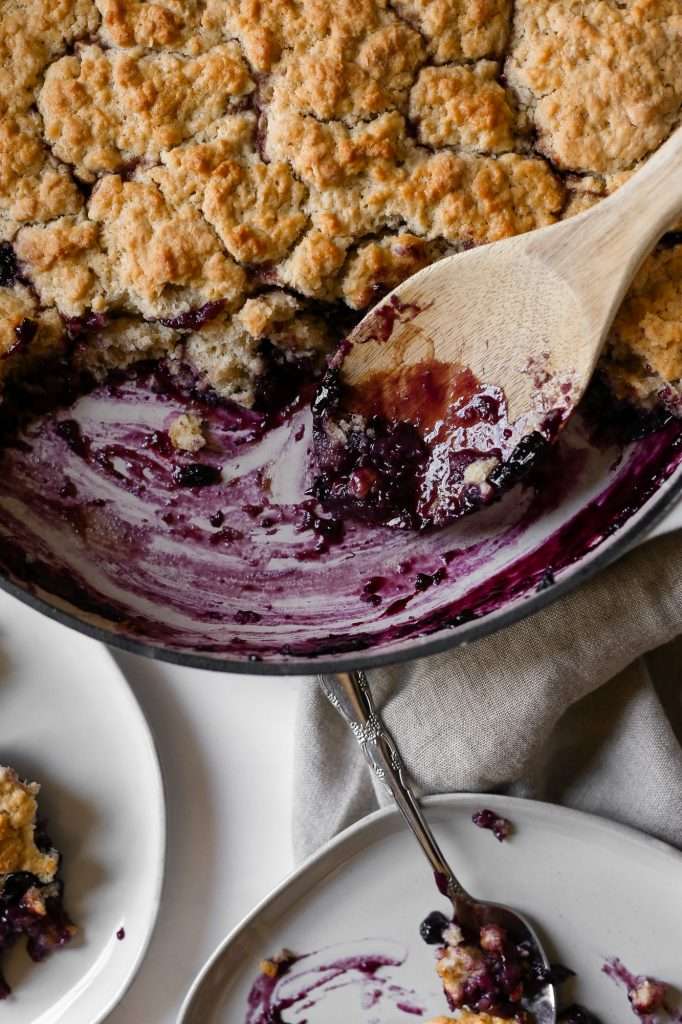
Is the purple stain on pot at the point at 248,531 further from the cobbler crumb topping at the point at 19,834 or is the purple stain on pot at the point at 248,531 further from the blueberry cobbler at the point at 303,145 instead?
the cobbler crumb topping at the point at 19,834

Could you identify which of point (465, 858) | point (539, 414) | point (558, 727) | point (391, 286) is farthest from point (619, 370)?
point (465, 858)

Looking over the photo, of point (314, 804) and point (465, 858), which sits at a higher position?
point (314, 804)

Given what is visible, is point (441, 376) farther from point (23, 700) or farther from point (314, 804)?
point (23, 700)

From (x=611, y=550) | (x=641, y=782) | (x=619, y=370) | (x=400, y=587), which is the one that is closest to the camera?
(x=611, y=550)

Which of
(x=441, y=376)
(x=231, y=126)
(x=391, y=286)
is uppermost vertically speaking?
(x=231, y=126)

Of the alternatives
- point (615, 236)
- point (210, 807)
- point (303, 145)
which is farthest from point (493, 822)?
point (303, 145)

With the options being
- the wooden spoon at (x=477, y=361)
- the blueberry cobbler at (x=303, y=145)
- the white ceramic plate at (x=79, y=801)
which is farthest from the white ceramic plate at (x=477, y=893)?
the blueberry cobbler at (x=303, y=145)

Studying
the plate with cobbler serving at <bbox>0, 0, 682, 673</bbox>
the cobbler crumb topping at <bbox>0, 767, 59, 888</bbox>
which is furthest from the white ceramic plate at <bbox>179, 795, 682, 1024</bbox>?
the plate with cobbler serving at <bbox>0, 0, 682, 673</bbox>
